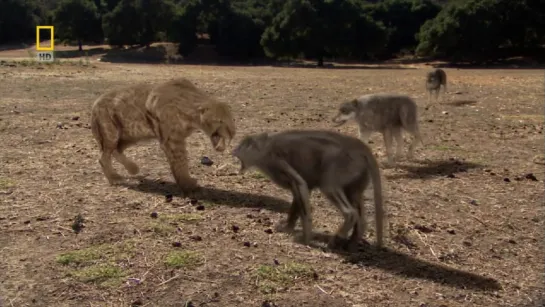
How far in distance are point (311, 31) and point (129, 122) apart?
44.6 m

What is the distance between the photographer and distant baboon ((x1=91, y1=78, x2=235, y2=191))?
8414 millimetres

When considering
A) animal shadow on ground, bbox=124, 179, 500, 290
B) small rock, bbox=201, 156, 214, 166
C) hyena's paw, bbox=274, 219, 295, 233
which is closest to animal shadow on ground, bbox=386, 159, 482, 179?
small rock, bbox=201, 156, 214, 166

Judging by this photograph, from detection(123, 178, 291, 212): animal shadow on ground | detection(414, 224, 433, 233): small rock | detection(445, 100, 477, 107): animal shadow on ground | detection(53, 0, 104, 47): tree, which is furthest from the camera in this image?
detection(53, 0, 104, 47): tree

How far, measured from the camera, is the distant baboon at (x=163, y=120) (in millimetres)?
8414

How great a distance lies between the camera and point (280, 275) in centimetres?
604

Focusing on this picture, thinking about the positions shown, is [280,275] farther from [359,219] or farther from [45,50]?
[45,50]

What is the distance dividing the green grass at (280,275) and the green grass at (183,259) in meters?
0.63

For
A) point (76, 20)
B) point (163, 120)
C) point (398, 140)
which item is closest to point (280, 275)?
point (163, 120)

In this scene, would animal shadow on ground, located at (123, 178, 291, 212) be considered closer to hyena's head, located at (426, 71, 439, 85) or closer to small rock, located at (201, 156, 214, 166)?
small rock, located at (201, 156, 214, 166)

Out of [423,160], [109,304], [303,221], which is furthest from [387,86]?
[109,304]

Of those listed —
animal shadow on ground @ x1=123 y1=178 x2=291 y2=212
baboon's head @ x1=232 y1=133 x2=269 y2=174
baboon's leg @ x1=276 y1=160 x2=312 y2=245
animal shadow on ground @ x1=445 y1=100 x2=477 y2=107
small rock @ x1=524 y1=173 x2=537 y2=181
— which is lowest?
animal shadow on ground @ x1=123 y1=178 x2=291 y2=212

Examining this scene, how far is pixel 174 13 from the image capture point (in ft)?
195

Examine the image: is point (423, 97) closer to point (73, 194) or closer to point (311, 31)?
point (73, 194)

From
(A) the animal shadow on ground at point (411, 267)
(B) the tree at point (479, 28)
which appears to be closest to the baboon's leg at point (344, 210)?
(A) the animal shadow on ground at point (411, 267)
